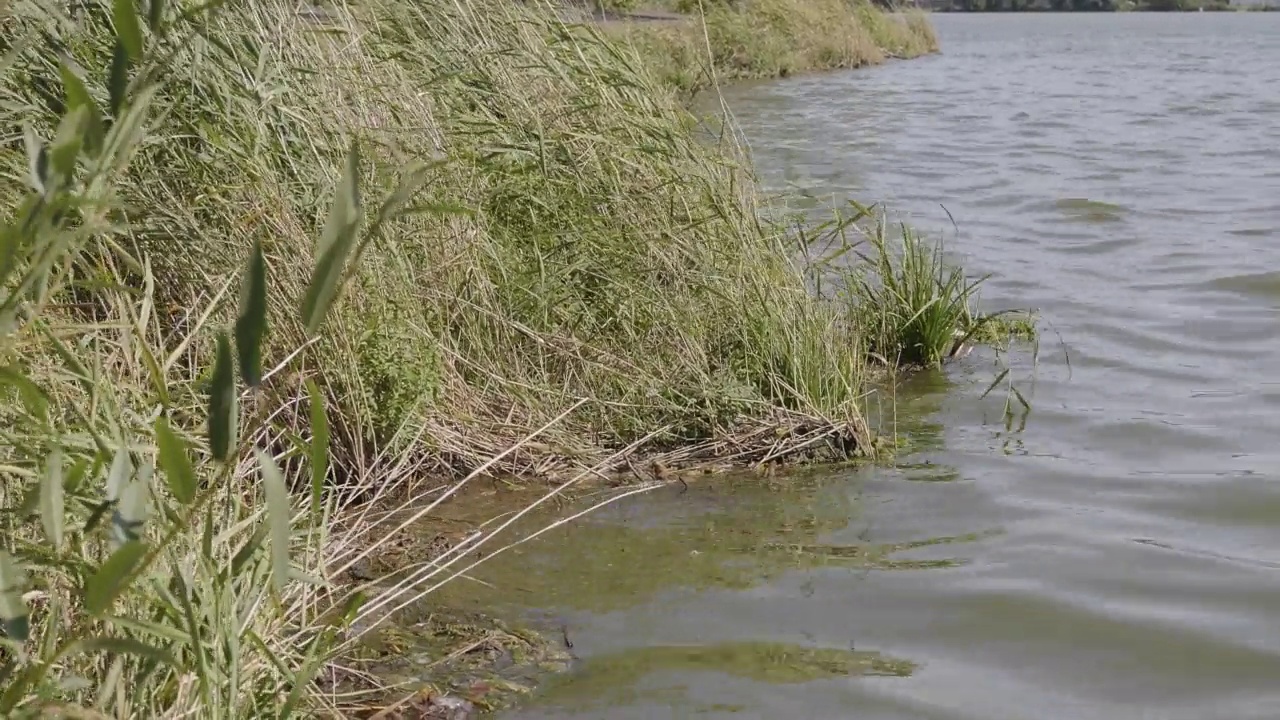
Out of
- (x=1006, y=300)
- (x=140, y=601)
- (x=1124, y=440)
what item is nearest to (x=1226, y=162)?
(x=1006, y=300)

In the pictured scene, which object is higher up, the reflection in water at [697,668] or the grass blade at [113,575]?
the grass blade at [113,575]

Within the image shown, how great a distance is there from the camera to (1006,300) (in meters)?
7.11

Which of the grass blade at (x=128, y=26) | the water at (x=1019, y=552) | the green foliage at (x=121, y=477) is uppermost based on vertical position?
the grass blade at (x=128, y=26)

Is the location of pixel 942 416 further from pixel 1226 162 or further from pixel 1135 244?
pixel 1226 162

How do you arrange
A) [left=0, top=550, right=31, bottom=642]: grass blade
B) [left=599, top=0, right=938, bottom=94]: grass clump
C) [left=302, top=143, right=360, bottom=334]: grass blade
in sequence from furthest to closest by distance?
[left=599, top=0, right=938, bottom=94]: grass clump
[left=0, top=550, right=31, bottom=642]: grass blade
[left=302, top=143, right=360, bottom=334]: grass blade

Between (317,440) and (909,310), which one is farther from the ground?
(317,440)

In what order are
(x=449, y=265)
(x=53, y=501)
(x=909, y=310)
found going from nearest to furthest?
(x=53, y=501) < (x=449, y=265) < (x=909, y=310)

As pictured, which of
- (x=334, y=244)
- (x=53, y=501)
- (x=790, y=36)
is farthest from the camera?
(x=790, y=36)

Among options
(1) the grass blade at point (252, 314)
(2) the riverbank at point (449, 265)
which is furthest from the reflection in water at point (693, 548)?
(1) the grass blade at point (252, 314)

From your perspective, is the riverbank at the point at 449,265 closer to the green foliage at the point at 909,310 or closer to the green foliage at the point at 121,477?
the green foliage at the point at 121,477

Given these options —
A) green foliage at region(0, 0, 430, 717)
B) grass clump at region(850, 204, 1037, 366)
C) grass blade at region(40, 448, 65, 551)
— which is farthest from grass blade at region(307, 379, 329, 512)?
grass clump at region(850, 204, 1037, 366)

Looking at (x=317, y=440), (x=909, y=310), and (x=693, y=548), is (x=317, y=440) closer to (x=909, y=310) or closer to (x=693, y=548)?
(x=693, y=548)

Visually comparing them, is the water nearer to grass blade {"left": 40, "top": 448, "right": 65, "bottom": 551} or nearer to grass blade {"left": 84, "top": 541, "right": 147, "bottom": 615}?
grass blade {"left": 40, "top": 448, "right": 65, "bottom": 551}

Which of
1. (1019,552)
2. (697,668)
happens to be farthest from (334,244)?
(1019,552)
